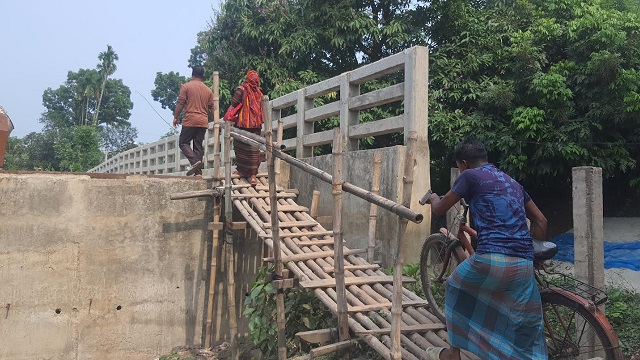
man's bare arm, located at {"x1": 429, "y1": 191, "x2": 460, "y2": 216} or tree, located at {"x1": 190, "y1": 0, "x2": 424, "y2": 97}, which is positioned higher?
tree, located at {"x1": 190, "y1": 0, "x2": 424, "y2": 97}

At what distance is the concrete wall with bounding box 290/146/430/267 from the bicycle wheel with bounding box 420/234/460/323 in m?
0.61

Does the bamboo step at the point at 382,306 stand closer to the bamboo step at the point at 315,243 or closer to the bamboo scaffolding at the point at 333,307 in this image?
the bamboo scaffolding at the point at 333,307

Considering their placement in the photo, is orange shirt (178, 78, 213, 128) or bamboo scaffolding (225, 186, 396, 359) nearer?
bamboo scaffolding (225, 186, 396, 359)

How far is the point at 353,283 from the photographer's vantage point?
462 centimetres

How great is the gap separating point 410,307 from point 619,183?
6711 millimetres

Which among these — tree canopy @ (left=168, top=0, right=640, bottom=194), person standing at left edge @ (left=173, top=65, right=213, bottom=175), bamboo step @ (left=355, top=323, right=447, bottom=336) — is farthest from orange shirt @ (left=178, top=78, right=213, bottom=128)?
bamboo step @ (left=355, top=323, right=447, bottom=336)

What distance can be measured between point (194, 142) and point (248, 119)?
1.86 metres

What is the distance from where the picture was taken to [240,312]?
287 inches

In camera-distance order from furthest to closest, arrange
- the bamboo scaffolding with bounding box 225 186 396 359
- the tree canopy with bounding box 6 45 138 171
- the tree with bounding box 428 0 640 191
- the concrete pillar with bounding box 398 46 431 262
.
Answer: the tree canopy with bounding box 6 45 138 171, the tree with bounding box 428 0 640 191, the concrete pillar with bounding box 398 46 431 262, the bamboo scaffolding with bounding box 225 186 396 359

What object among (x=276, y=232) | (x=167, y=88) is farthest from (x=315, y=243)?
(x=167, y=88)

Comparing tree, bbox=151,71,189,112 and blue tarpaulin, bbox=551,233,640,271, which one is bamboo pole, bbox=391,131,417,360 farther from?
tree, bbox=151,71,189,112

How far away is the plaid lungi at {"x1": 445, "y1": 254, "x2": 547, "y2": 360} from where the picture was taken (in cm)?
309

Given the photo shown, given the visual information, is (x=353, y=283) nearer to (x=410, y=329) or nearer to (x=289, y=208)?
(x=410, y=329)

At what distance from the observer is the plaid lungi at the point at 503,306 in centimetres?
309
